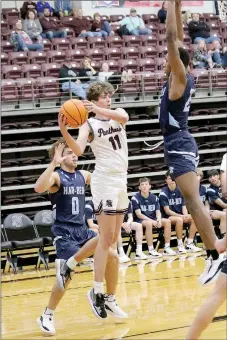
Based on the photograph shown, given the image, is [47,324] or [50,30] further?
[50,30]

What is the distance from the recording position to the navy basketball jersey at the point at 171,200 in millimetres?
13766

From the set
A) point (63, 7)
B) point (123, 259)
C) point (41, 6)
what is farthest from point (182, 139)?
point (63, 7)

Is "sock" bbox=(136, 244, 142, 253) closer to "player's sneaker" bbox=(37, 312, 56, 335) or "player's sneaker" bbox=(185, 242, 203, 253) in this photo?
"player's sneaker" bbox=(185, 242, 203, 253)

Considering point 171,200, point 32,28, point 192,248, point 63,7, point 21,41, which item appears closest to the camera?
point 192,248

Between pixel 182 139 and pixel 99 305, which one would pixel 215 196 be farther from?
pixel 182 139

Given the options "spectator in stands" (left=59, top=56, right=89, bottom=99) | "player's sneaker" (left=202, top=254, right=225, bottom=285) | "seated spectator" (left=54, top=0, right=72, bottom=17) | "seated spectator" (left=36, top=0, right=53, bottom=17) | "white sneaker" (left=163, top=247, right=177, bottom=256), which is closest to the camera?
"player's sneaker" (left=202, top=254, right=225, bottom=285)

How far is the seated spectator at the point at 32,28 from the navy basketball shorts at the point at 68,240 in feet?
36.3

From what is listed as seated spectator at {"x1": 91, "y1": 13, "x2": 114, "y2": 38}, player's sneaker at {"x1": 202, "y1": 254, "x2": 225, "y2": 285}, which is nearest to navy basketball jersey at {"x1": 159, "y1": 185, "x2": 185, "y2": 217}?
seated spectator at {"x1": 91, "y1": 13, "x2": 114, "y2": 38}

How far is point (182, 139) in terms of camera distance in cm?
623

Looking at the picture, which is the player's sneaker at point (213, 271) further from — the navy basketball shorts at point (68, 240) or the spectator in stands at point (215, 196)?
the spectator in stands at point (215, 196)

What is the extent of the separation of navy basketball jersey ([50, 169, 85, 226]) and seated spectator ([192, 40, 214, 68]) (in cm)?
1100

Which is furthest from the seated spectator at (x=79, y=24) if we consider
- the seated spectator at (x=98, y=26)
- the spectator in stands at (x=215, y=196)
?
the spectator in stands at (x=215, y=196)

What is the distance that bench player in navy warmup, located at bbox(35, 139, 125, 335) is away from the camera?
732cm

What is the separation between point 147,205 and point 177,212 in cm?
73
